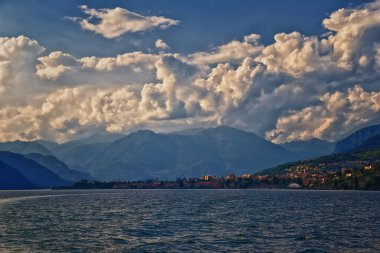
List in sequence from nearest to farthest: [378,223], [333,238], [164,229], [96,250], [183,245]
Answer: [96,250] → [183,245] → [333,238] → [164,229] → [378,223]

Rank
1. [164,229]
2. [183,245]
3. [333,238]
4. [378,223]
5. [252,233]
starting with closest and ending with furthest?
[183,245]
[333,238]
[252,233]
[164,229]
[378,223]

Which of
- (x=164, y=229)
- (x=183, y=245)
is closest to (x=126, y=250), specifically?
(x=183, y=245)

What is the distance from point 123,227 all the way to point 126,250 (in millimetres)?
37996

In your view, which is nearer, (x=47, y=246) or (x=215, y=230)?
(x=47, y=246)

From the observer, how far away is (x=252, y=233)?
356ft

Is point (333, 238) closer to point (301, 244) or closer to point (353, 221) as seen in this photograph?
point (301, 244)

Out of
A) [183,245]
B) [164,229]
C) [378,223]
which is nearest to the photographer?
[183,245]

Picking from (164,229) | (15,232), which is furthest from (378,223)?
(15,232)

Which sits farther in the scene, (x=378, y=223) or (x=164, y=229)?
(x=378, y=223)

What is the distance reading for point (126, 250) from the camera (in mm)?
84750

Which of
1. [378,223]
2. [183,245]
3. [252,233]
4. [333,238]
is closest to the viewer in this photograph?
[183,245]

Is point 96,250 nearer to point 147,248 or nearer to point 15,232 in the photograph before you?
point 147,248

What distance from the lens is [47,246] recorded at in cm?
8894

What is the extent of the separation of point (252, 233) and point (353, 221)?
44350 millimetres
